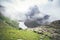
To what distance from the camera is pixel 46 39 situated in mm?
2959

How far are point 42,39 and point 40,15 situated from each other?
39 centimetres

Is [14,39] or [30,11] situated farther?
[30,11]

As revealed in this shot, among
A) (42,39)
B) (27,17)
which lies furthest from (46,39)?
(27,17)

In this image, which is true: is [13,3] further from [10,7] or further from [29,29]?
[29,29]

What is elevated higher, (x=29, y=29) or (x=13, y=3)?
(x=13, y=3)

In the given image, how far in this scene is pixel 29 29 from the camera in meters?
3.00

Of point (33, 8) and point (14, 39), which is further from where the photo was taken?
point (33, 8)

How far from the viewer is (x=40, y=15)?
3.08 metres

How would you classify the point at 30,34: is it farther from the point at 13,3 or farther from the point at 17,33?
the point at 13,3

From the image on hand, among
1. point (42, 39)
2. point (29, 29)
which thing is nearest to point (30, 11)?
point (29, 29)

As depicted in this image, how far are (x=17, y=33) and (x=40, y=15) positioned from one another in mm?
484

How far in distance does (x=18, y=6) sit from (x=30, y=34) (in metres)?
0.48

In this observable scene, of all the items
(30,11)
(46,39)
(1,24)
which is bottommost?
(46,39)

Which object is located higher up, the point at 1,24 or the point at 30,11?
the point at 30,11
